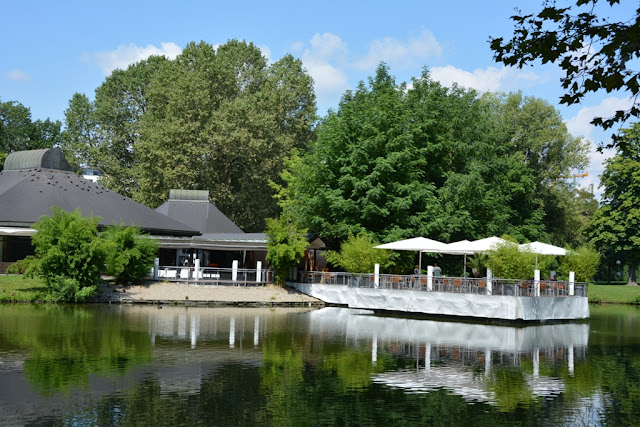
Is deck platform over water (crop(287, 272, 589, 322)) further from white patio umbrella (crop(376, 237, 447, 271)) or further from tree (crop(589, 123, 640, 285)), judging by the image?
tree (crop(589, 123, 640, 285))

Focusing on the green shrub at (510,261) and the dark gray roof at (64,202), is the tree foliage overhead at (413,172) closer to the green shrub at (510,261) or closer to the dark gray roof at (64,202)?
the green shrub at (510,261)

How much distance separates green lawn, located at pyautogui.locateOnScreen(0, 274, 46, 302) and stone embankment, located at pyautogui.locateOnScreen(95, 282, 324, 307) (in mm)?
2974

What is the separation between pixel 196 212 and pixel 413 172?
17.6 m

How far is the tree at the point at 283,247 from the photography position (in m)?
39.2

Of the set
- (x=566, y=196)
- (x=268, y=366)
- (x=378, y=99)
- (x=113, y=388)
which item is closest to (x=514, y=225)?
(x=566, y=196)

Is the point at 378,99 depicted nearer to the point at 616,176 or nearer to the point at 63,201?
the point at 63,201

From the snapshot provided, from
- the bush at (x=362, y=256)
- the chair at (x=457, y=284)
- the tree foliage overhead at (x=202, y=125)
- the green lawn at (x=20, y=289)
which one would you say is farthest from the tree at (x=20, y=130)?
the chair at (x=457, y=284)

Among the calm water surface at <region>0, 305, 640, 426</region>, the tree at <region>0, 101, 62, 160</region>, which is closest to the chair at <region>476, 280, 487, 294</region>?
the calm water surface at <region>0, 305, 640, 426</region>

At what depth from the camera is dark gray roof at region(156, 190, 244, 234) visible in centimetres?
5191

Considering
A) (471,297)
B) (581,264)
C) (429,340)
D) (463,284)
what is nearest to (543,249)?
(463,284)

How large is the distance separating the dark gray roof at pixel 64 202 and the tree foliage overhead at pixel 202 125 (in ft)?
31.6

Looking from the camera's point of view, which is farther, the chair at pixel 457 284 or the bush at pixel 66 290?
the bush at pixel 66 290

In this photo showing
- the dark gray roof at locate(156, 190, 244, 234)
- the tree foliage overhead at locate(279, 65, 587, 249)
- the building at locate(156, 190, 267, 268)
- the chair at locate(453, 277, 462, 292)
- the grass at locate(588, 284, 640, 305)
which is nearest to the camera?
the chair at locate(453, 277, 462, 292)

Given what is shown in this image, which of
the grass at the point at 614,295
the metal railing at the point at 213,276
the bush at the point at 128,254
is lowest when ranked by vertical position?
the grass at the point at 614,295
